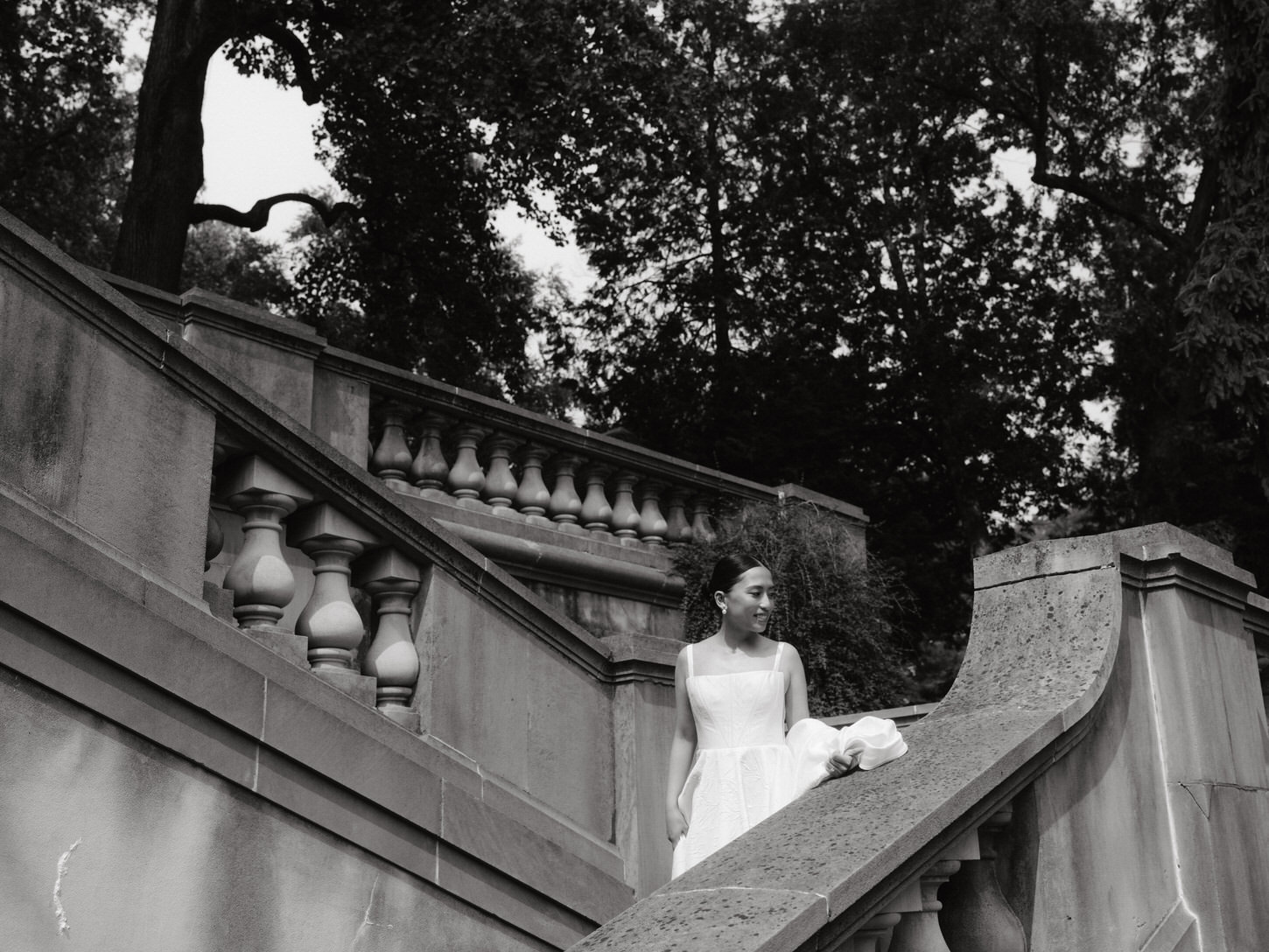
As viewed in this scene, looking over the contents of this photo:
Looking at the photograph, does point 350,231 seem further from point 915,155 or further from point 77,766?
point 77,766

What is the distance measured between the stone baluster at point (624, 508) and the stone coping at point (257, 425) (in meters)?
4.34

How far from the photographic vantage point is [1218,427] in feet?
55.5

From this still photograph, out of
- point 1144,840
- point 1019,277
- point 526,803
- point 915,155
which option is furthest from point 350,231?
point 1144,840

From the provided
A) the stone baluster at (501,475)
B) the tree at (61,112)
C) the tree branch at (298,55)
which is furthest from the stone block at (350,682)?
the tree at (61,112)

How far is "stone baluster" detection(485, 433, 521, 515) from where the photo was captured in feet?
30.2

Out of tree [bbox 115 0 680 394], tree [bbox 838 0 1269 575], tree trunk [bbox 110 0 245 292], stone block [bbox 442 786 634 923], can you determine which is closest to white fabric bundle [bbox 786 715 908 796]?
stone block [bbox 442 786 634 923]

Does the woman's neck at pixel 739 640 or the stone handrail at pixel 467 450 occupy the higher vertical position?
the stone handrail at pixel 467 450

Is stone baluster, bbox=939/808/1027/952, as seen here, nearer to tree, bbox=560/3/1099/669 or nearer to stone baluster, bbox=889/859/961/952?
stone baluster, bbox=889/859/961/952

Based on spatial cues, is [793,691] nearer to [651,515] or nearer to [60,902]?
[60,902]

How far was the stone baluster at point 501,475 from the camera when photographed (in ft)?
30.2

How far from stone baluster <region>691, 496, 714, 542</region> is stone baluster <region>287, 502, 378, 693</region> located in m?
5.64

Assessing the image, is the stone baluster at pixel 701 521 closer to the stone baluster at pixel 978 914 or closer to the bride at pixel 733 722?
the bride at pixel 733 722

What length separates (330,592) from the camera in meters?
4.86

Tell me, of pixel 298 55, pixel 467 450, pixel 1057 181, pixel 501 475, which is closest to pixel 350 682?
pixel 467 450
